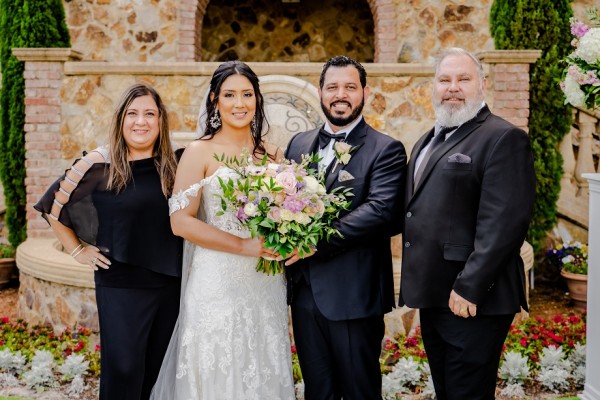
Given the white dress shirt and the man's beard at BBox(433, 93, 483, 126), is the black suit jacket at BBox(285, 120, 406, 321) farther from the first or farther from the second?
the man's beard at BBox(433, 93, 483, 126)

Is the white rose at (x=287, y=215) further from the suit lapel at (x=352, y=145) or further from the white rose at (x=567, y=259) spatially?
the white rose at (x=567, y=259)

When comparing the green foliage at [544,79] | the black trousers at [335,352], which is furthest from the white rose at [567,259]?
the black trousers at [335,352]

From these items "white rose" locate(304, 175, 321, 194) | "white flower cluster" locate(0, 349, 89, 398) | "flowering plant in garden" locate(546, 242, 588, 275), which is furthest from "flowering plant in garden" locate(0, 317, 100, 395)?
"flowering plant in garden" locate(546, 242, 588, 275)

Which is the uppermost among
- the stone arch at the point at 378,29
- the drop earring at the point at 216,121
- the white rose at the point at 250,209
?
the stone arch at the point at 378,29

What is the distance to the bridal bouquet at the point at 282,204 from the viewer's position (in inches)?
96.7

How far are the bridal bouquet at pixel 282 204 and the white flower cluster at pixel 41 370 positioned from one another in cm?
220

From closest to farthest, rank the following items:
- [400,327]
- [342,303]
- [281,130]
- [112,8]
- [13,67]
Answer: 1. [342,303]
2. [400,327]
3. [281,130]
4. [13,67]
5. [112,8]

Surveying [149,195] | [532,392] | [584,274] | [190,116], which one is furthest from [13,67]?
[584,274]

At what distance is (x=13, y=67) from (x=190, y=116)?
2337 mm

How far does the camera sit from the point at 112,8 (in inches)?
357

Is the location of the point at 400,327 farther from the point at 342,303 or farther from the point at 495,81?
the point at 495,81

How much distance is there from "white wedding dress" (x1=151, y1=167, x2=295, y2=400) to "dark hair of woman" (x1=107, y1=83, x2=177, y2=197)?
0.68 feet

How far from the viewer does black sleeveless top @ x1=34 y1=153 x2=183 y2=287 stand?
9.38ft

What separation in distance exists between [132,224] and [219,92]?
73 centimetres
